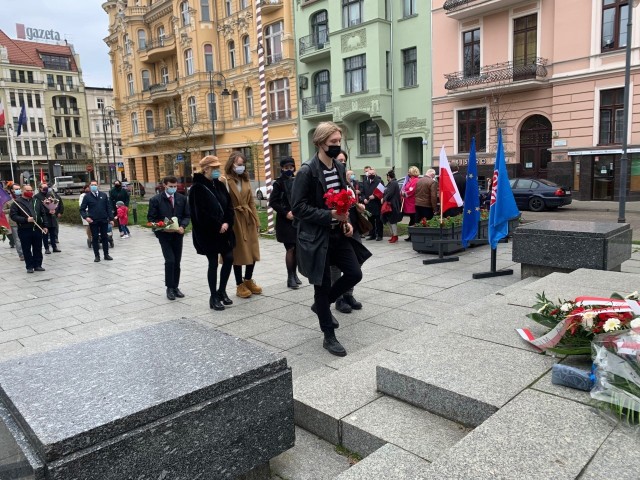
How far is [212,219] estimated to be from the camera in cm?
664

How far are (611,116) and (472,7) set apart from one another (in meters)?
8.50

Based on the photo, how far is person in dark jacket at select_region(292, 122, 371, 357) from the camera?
4.73m

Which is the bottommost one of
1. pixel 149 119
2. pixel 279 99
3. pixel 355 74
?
pixel 279 99

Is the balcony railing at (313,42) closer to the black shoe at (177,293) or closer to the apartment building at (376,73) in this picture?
the apartment building at (376,73)

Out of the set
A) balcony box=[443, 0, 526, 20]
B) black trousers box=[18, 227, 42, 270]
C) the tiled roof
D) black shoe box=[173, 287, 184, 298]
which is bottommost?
black shoe box=[173, 287, 184, 298]

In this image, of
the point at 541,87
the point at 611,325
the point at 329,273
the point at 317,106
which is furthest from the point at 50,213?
the point at 317,106

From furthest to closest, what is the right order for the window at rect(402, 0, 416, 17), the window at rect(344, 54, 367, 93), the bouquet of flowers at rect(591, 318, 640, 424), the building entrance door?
the window at rect(344, 54, 367, 93) < the window at rect(402, 0, 416, 17) < the building entrance door < the bouquet of flowers at rect(591, 318, 640, 424)

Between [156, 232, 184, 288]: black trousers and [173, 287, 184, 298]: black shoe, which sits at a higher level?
[156, 232, 184, 288]: black trousers

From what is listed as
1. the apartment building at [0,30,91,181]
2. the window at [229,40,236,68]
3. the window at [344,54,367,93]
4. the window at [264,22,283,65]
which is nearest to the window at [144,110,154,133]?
the window at [229,40,236,68]

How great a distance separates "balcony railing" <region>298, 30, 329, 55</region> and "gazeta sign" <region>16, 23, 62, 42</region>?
7015 centimetres

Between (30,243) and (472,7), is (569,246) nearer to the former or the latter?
Result: (30,243)

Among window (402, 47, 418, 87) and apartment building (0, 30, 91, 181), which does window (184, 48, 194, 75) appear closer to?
window (402, 47, 418, 87)

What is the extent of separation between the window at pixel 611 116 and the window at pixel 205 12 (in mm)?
30239

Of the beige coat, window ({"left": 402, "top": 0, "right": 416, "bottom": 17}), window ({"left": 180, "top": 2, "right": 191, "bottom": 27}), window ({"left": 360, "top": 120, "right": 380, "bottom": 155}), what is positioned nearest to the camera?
the beige coat
